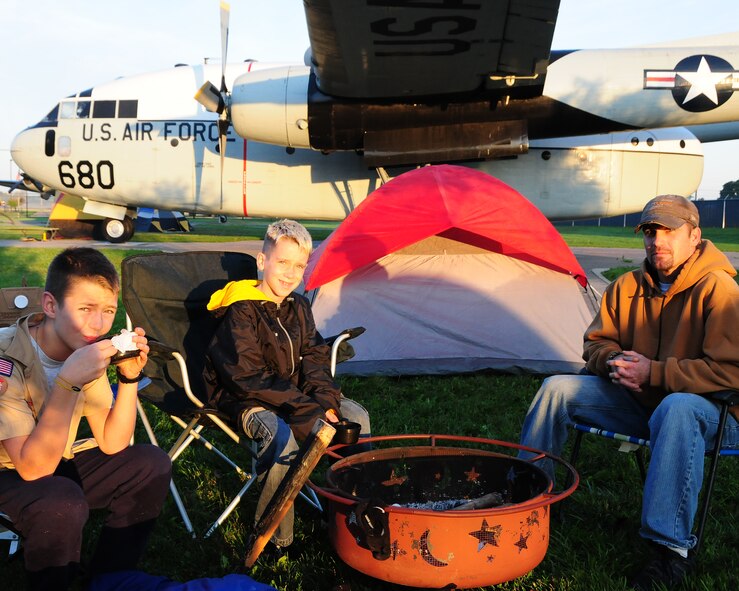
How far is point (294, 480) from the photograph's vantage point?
190cm

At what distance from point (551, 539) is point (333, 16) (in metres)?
5.89

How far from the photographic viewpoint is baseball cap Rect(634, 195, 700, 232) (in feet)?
8.34

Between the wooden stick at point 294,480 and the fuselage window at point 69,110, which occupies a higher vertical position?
the fuselage window at point 69,110

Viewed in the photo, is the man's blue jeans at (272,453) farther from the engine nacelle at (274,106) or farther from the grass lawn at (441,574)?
the engine nacelle at (274,106)

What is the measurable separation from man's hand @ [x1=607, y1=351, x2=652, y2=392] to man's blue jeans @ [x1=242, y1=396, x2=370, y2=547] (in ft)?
3.92

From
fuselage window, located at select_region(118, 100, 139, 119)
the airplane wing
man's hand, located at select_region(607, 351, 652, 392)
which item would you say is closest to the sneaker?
man's hand, located at select_region(607, 351, 652, 392)

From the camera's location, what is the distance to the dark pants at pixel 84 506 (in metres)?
1.81

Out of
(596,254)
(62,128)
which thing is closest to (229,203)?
(62,128)

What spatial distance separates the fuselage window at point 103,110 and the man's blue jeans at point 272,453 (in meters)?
9.85

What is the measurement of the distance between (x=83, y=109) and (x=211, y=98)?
9.97ft

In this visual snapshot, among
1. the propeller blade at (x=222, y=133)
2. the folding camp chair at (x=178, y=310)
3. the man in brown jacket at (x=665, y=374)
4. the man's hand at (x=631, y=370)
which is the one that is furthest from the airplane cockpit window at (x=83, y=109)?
the man's hand at (x=631, y=370)

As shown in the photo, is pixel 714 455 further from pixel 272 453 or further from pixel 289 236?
pixel 289 236

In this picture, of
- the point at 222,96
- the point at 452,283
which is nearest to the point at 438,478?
the point at 452,283

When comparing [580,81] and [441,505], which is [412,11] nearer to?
[580,81]
